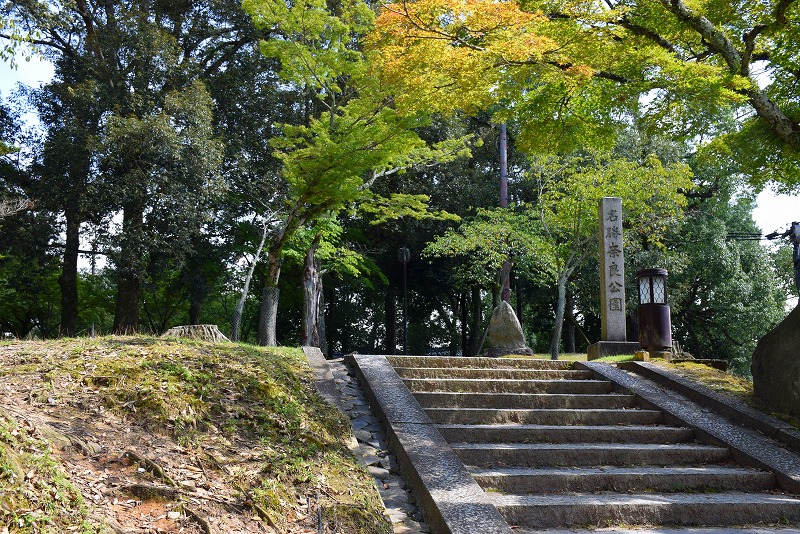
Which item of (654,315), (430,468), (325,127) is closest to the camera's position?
(430,468)

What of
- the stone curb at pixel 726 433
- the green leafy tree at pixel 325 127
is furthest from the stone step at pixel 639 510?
the green leafy tree at pixel 325 127

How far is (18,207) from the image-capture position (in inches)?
603

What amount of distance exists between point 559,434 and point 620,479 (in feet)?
3.41

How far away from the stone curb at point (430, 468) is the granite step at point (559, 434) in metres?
0.41

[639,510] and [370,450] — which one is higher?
[370,450]

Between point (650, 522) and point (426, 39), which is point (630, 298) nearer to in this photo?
point (426, 39)

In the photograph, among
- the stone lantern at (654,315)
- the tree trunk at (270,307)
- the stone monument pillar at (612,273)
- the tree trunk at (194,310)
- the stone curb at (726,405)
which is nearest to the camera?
the stone curb at (726,405)

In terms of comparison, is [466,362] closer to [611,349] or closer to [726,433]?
[726,433]

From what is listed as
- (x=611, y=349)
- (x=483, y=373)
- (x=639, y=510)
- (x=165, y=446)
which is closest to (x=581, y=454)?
(x=639, y=510)

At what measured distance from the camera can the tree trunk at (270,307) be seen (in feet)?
39.2

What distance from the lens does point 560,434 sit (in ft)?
22.4

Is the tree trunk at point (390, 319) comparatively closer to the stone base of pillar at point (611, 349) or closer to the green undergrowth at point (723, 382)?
the stone base of pillar at point (611, 349)

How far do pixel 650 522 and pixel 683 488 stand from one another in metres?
0.80

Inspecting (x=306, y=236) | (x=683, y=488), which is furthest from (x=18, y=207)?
(x=683, y=488)
